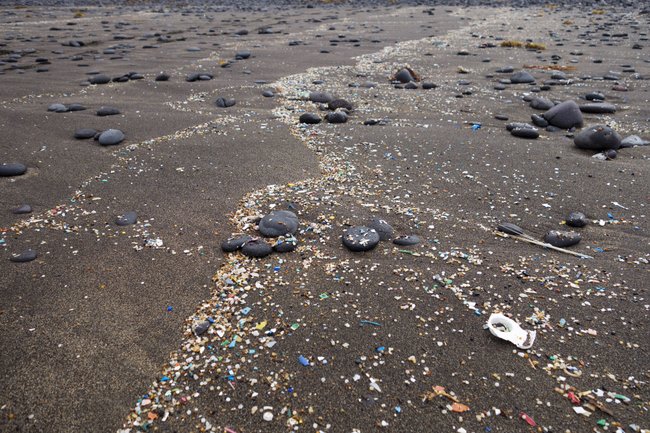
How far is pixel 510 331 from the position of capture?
2.09 metres

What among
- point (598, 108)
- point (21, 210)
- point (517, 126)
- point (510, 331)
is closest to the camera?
point (510, 331)

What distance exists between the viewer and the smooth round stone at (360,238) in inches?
105

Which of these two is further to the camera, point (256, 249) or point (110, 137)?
point (110, 137)

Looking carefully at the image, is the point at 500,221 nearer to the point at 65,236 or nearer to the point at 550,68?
the point at 65,236

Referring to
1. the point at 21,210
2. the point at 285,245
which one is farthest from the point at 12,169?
the point at 285,245

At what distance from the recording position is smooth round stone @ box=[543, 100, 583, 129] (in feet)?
15.3

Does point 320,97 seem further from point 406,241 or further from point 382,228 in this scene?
point 406,241

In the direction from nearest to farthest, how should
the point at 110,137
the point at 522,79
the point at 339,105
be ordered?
1. the point at 110,137
2. the point at 339,105
3. the point at 522,79

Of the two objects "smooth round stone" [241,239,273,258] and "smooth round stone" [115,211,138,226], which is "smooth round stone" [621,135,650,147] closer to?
"smooth round stone" [241,239,273,258]

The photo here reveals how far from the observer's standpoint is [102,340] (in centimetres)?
207

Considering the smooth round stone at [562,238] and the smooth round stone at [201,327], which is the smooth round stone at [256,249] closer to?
the smooth round stone at [201,327]

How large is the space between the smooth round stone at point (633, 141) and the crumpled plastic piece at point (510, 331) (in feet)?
9.88

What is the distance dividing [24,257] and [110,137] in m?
1.88

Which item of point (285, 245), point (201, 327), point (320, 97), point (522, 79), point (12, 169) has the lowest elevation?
point (201, 327)
